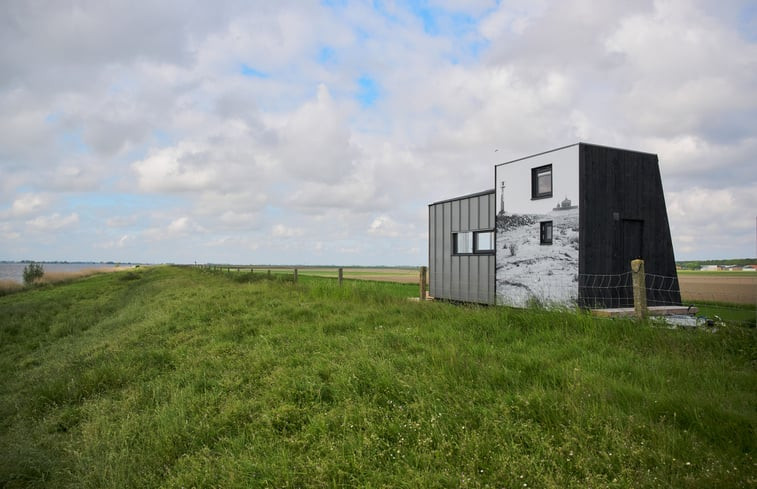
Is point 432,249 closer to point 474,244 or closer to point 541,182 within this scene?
point 474,244

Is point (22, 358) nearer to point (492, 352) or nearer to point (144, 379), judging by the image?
point (144, 379)

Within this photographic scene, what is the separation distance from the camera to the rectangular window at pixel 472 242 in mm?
15484

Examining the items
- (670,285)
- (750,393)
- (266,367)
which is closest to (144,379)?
(266,367)

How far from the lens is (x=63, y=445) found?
589 cm

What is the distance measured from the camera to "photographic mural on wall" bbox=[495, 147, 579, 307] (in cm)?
1250

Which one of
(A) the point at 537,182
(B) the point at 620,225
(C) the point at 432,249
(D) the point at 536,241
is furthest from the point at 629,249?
(C) the point at 432,249

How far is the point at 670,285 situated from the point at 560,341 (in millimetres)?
9546

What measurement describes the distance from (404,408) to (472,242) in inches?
473

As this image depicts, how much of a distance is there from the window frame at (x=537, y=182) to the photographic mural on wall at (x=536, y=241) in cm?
10

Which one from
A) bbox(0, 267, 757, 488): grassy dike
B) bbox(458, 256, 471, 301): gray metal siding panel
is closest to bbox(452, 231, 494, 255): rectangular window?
bbox(458, 256, 471, 301): gray metal siding panel

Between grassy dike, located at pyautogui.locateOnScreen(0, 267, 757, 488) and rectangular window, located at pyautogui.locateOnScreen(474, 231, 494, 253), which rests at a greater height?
rectangular window, located at pyautogui.locateOnScreen(474, 231, 494, 253)

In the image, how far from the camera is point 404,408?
4.82 m

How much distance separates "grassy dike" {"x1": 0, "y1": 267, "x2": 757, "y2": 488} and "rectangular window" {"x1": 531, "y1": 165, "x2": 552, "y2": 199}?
21.2ft

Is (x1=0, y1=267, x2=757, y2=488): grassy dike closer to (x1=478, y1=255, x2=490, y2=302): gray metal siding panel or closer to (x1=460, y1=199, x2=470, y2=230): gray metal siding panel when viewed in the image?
(x1=478, y1=255, x2=490, y2=302): gray metal siding panel
